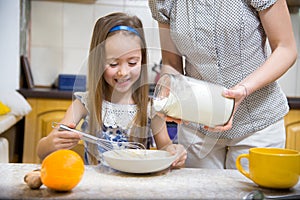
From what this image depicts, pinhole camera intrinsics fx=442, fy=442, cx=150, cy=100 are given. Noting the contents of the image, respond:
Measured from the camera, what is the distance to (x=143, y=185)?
0.71m

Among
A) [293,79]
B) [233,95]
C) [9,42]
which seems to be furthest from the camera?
[293,79]

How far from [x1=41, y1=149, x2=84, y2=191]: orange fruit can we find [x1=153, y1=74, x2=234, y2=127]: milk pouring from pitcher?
20 cm

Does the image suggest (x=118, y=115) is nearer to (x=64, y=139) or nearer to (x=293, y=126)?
(x=64, y=139)

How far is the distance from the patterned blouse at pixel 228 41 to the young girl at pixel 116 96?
112 mm

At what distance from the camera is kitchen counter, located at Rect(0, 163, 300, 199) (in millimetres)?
643

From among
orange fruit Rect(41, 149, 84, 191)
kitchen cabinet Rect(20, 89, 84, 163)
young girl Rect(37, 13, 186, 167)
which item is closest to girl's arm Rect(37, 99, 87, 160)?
young girl Rect(37, 13, 186, 167)

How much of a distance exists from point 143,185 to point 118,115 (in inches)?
7.6

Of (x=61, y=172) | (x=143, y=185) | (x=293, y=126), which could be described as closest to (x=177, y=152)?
(x=143, y=185)

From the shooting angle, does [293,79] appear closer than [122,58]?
No

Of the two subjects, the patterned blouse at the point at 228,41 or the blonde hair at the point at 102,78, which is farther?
the patterned blouse at the point at 228,41

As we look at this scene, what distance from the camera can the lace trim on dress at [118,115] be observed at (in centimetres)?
85

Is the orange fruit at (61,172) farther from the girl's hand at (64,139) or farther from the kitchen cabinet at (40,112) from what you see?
the kitchen cabinet at (40,112)

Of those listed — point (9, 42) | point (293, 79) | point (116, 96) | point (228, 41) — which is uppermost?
point (228, 41)

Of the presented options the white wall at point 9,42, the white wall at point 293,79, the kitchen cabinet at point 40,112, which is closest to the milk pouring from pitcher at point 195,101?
the kitchen cabinet at point 40,112
